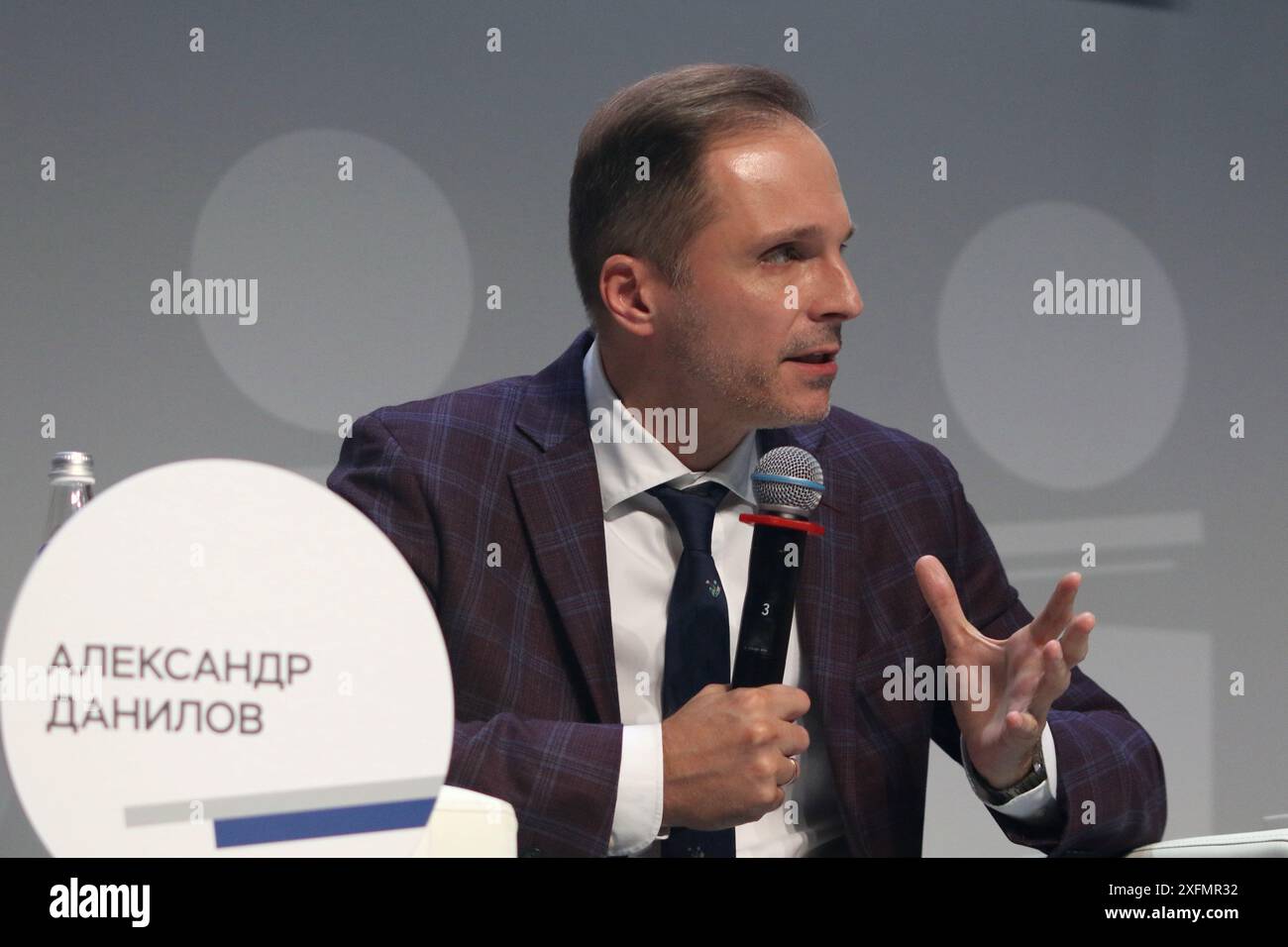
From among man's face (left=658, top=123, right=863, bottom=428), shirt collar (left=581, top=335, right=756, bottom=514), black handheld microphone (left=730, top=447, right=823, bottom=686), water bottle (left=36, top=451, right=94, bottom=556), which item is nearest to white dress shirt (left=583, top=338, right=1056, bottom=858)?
shirt collar (left=581, top=335, right=756, bottom=514)

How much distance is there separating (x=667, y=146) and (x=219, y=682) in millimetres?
1169

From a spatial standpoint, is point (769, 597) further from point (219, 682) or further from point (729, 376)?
point (219, 682)

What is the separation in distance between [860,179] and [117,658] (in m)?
2.17

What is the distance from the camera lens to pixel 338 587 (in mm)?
822

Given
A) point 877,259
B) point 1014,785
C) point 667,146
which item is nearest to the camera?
point 1014,785

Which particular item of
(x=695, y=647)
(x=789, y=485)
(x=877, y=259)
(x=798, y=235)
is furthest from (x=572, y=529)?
(x=877, y=259)

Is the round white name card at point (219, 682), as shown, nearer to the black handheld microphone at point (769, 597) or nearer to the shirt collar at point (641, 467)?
the black handheld microphone at point (769, 597)

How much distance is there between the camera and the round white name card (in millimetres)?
768

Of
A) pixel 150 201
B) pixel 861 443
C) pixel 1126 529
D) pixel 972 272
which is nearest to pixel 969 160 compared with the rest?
pixel 972 272

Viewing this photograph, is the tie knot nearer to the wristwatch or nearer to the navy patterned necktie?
the navy patterned necktie

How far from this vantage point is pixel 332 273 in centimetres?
224

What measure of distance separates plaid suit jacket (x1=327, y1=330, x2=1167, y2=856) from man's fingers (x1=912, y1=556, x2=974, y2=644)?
193 mm

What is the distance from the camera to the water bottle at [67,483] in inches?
47.8
